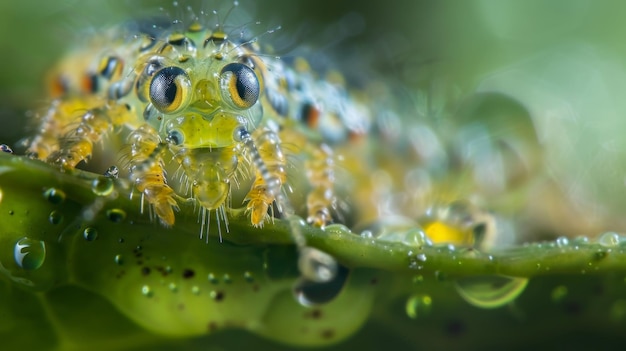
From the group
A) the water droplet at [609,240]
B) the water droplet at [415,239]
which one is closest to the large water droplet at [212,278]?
the water droplet at [415,239]

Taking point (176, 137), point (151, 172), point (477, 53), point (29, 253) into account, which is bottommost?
point (29, 253)

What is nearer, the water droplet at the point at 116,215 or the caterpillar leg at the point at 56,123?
the water droplet at the point at 116,215

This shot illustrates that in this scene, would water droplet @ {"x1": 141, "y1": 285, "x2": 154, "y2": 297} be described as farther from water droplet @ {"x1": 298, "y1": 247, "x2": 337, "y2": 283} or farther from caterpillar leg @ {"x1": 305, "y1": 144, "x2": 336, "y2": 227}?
caterpillar leg @ {"x1": 305, "y1": 144, "x2": 336, "y2": 227}

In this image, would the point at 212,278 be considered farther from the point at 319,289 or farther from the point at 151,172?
the point at 151,172

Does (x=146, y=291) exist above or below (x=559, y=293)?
below

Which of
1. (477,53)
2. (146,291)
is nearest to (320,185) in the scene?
(146,291)

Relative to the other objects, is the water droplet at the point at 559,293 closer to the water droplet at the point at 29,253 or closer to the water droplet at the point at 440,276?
the water droplet at the point at 440,276

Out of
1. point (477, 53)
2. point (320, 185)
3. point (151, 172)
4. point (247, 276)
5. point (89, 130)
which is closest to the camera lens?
point (247, 276)
